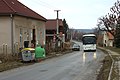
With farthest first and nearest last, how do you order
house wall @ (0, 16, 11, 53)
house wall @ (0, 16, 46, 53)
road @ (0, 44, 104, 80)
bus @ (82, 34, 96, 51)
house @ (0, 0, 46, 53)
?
bus @ (82, 34, 96, 51), house wall @ (0, 16, 46, 53), house wall @ (0, 16, 11, 53), house @ (0, 0, 46, 53), road @ (0, 44, 104, 80)

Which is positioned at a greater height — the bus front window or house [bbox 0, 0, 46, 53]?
house [bbox 0, 0, 46, 53]

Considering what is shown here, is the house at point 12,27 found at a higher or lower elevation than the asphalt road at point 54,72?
higher

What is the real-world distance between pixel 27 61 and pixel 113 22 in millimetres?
68232

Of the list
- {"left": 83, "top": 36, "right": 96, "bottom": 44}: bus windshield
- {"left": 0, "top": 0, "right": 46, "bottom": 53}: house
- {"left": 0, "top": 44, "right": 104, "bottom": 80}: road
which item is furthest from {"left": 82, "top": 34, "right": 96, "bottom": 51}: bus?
{"left": 0, "top": 44, "right": 104, "bottom": 80}: road

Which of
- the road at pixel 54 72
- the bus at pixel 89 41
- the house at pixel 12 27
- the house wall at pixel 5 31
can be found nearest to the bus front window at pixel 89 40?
the bus at pixel 89 41

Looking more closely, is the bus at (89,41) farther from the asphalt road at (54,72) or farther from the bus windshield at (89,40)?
the asphalt road at (54,72)

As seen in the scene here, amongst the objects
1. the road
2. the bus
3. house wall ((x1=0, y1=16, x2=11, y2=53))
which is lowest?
the road

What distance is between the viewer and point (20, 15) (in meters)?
41.8

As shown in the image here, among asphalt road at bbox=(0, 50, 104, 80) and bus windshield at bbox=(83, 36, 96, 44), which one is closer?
asphalt road at bbox=(0, 50, 104, 80)

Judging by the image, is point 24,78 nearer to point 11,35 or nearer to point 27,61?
point 27,61

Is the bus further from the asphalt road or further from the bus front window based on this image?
the asphalt road

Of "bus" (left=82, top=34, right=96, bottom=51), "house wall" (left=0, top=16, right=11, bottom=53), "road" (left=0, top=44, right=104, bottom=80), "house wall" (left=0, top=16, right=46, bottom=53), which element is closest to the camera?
"road" (left=0, top=44, right=104, bottom=80)

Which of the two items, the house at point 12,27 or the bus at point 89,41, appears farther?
the bus at point 89,41

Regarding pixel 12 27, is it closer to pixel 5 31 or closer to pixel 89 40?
pixel 5 31
